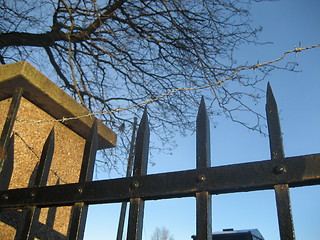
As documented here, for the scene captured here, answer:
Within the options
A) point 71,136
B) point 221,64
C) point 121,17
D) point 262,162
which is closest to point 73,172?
point 71,136

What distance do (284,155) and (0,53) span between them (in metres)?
4.43

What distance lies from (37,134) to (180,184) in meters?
1.14

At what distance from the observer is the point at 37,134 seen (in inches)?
75.0

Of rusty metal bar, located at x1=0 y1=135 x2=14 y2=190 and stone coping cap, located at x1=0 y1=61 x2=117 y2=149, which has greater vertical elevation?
stone coping cap, located at x1=0 y1=61 x2=117 y2=149

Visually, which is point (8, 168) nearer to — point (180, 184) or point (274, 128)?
point (180, 184)

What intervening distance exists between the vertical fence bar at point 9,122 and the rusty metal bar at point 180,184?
0.79 ft

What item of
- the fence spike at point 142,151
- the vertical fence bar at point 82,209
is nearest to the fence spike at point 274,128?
the fence spike at point 142,151

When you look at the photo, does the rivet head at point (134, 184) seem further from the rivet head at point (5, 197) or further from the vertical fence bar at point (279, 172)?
the rivet head at point (5, 197)

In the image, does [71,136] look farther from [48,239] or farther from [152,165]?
[152,165]

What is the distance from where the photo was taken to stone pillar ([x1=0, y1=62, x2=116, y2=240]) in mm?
1723

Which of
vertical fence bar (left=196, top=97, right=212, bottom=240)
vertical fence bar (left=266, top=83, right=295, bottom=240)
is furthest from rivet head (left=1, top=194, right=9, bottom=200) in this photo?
vertical fence bar (left=266, top=83, right=295, bottom=240)

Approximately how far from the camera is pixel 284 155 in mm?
1049

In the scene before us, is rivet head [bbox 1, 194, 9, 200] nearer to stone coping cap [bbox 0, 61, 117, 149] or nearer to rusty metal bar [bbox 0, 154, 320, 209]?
rusty metal bar [bbox 0, 154, 320, 209]

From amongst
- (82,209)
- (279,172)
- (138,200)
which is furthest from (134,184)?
(279,172)
